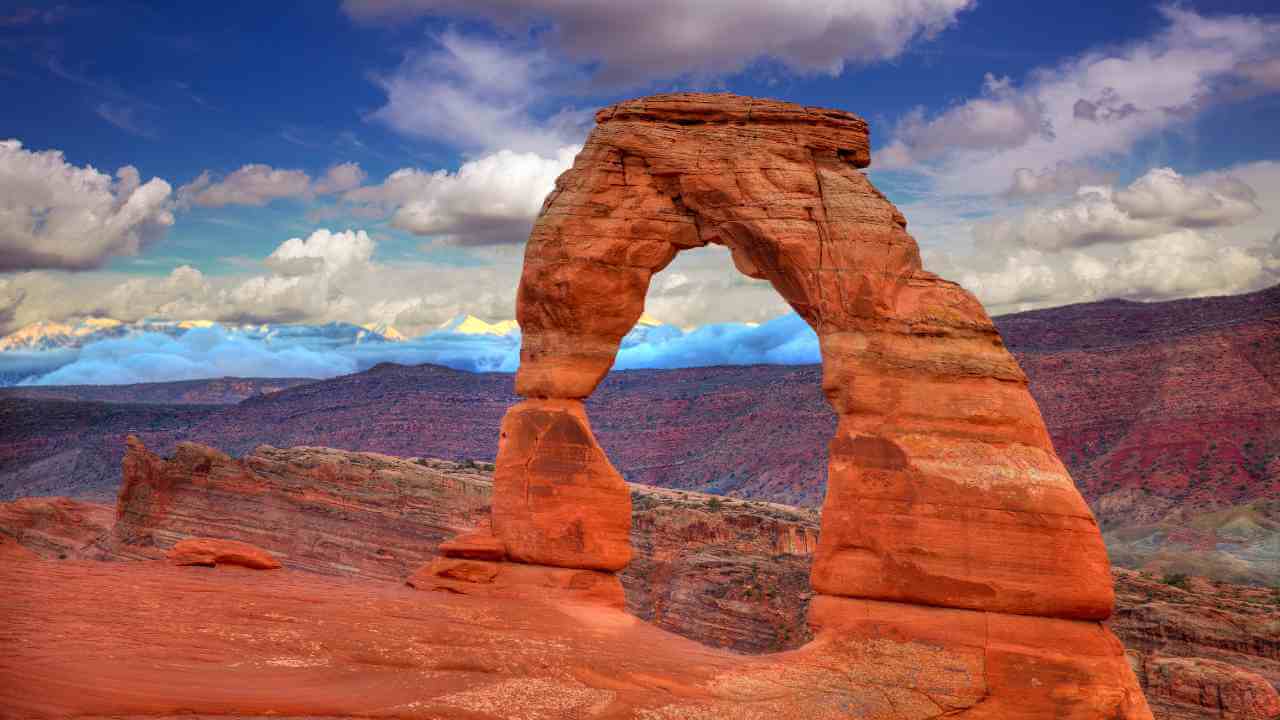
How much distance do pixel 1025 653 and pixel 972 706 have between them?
1169 mm

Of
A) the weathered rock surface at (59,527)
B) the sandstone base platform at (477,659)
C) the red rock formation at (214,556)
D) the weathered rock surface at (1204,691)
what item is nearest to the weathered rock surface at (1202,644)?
the weathered rock surface at (1204,691)

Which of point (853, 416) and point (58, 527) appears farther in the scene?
point (58, 527)

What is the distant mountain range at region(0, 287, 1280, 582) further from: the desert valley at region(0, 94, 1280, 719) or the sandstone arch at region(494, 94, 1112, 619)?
the sandstone arch at region(494, 94, 1112, 619)

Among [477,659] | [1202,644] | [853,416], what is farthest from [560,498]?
[1202,644]

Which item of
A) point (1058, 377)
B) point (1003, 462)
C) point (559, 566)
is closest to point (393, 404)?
point (1058, 377)

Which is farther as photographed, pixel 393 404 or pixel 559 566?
pixel 393 404

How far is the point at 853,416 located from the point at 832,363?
3.32 ft

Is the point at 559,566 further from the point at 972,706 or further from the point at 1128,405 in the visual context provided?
the point at 1128,405

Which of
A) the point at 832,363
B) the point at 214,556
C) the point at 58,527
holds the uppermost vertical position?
the point at 832,363

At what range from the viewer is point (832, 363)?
1822 cm

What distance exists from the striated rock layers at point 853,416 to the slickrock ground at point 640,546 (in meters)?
14.4

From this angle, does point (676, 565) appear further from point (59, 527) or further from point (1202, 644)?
point (59, 527)

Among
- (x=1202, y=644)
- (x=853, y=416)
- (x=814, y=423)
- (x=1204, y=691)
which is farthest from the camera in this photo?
(x=814, y=423)

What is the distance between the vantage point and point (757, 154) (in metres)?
19.8
